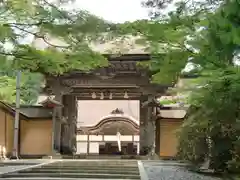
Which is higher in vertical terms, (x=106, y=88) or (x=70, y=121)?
(x=106, y=88)

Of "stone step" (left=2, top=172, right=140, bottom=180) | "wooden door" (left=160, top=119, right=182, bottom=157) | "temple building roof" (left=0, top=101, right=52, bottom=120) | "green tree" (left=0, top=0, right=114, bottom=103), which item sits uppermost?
"green tree" (left=0, top=0, right=114, bottom=103)

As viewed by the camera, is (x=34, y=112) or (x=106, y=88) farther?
(x=34, y=112)

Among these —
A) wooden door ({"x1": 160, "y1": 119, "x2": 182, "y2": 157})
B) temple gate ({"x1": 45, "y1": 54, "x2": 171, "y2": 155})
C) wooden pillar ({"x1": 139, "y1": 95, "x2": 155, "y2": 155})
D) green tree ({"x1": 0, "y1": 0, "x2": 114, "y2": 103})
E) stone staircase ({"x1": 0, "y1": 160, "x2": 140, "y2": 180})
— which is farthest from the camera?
wooden door ({"x1": 160, "y1": 119, "x2": 182, "y2": 157})

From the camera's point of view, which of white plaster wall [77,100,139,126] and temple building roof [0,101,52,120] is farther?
white plaster wall [77,100,139,126]

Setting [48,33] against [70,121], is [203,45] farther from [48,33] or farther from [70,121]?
[70,121]

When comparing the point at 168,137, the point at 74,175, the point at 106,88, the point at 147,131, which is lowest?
the point at 74,175

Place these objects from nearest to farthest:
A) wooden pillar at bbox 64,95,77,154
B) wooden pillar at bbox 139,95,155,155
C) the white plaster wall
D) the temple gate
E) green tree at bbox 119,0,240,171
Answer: green tree at bbox 119,0,240,171 → wooden pillar at bbox 139,95,155,155 → the temple gate → wooden pillar at bbox 64,95,77,154 → the white plaster wall

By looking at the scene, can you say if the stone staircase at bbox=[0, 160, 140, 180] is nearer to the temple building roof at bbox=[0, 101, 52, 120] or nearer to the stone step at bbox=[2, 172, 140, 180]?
the stone step at bbox=[2, 172, 140, 180]

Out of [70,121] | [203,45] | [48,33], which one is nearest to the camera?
[203,45]

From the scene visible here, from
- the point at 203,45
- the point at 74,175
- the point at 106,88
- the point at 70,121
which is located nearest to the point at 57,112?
the point at 70,121

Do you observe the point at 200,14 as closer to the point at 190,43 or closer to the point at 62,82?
the point at 190,43

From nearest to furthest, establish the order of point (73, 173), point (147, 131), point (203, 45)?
point (203, 45) → point (73, 173) → point (147, 131)

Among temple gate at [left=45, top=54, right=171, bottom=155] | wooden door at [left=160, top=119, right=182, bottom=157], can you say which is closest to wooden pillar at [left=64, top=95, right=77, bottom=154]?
temple gate at [left=45, top=54, right=171, bottom=155]

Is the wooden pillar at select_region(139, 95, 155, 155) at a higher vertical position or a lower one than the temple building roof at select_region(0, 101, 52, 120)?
lower
